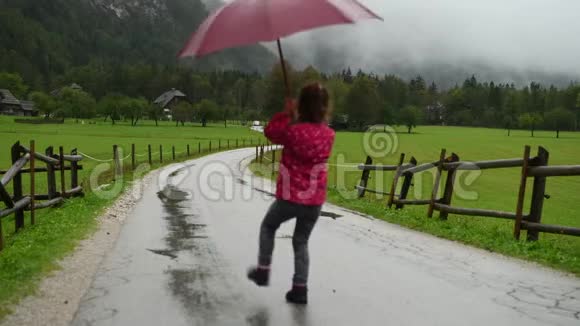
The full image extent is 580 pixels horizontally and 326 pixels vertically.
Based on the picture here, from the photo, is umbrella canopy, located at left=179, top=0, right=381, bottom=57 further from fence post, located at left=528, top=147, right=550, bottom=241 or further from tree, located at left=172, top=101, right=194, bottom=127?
tree, located at left=172, top=101, right=194, bottom=127

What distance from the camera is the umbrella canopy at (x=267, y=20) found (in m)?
4.38

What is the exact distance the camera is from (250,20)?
454 cm

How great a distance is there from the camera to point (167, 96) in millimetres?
180625

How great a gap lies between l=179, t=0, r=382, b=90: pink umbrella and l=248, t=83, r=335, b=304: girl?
0.33 meters

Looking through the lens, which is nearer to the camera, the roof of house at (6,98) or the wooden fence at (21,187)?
the wooden fence at (21,187)

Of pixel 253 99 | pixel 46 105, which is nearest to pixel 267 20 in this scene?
pixel 46 105

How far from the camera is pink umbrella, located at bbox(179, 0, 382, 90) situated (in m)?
4.38

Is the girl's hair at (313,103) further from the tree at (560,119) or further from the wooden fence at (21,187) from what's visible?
the tree at (560,119)

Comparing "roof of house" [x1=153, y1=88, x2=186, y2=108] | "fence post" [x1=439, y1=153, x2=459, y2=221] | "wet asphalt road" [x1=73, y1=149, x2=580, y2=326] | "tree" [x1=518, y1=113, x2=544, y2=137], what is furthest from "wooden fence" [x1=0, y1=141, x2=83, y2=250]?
"roof of house" [x1=153, y1=88, x2=186, y2=108]

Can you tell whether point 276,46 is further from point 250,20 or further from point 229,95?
point 229,95

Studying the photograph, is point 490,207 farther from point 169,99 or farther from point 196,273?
point 169,99

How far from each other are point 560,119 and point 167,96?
126 meters

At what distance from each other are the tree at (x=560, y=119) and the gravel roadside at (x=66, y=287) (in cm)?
14600

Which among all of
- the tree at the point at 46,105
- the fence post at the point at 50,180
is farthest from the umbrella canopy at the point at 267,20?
the tree at the point at 46,105
